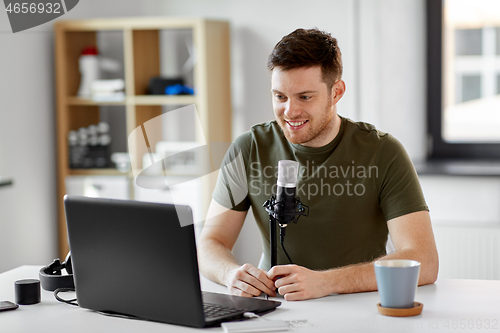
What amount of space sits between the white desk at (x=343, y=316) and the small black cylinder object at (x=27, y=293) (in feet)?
0.07

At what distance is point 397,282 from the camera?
3.84 feet

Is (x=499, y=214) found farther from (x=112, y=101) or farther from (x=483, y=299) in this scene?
(x=112, y=101)

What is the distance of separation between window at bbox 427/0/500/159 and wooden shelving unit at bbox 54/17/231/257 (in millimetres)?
1251

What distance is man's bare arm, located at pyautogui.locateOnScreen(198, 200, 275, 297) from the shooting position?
1389 millimetres

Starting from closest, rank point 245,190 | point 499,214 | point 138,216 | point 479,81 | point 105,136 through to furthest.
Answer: point 138,216, point 245,190, point 499,214, point 479,81, point 105,136

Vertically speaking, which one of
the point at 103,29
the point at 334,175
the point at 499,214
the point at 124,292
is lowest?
the point at 499,214

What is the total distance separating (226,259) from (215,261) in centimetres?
4

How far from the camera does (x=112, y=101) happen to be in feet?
11.1

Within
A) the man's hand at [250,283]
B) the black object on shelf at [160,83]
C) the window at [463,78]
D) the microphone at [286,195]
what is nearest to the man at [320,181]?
the man's hand at [250,283]

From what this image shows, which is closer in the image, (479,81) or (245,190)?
(245,190)

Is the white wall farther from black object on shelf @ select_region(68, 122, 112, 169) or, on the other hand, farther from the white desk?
the white desk

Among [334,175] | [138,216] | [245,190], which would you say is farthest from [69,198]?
[334,175]

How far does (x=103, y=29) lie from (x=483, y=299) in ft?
9.07

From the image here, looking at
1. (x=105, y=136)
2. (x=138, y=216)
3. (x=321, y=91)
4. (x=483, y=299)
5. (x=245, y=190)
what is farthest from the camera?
(x=105, y=136)
